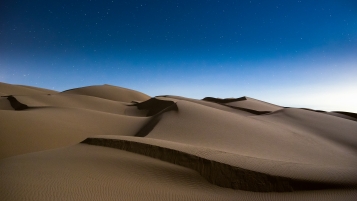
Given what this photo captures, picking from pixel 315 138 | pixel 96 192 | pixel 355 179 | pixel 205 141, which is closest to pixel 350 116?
pixel 315 138

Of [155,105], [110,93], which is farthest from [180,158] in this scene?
[110,93]

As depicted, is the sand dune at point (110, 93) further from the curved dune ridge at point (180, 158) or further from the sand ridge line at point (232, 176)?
the sand ridge line at point (232, 176)

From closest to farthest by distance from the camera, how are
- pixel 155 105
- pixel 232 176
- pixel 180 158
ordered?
pixel 232 176
pixel 180 158
pixel 155 105

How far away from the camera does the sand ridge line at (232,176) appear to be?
156 inches

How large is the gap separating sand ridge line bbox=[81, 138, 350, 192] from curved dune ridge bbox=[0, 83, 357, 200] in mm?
15

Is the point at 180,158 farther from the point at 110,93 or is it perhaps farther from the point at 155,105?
the point at 110,93

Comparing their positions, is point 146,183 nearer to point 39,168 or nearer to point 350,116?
point 39,168

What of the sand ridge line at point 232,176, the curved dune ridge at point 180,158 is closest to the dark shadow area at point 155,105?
the curved dune ridge at point 180,158

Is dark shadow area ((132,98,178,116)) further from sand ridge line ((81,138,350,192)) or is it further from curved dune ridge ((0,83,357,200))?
sand ridge line ((81,138,350,192))

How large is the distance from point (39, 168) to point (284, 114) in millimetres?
12964

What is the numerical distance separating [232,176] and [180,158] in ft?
3.44

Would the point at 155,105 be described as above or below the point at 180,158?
above

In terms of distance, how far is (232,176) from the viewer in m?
4.23

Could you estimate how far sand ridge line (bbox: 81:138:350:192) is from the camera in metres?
3.97
